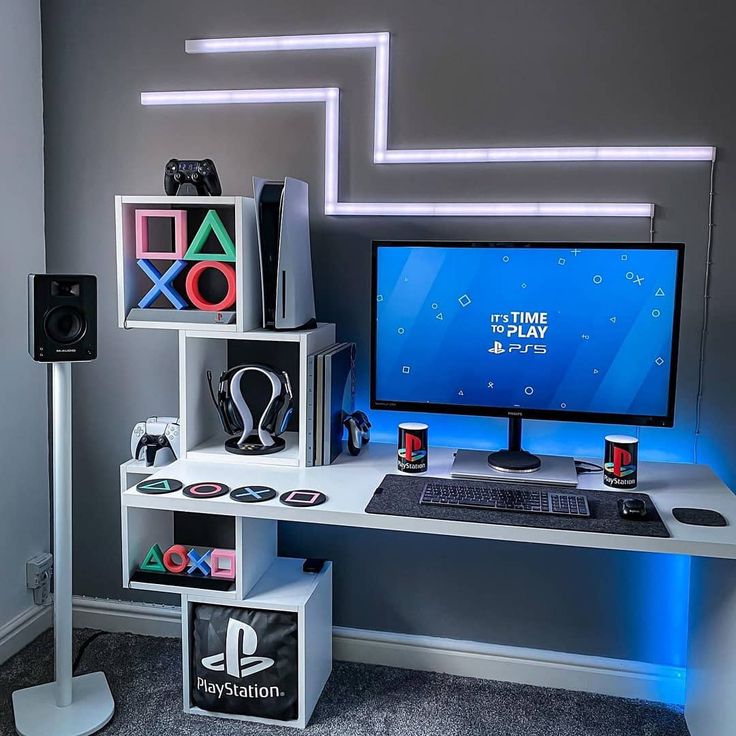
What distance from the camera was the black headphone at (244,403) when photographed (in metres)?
2.18

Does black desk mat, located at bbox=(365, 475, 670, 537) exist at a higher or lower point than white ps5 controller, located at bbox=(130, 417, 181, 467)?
lower

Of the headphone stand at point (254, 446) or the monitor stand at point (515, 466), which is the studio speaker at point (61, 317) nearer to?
the headphone stand at point (254, 446)

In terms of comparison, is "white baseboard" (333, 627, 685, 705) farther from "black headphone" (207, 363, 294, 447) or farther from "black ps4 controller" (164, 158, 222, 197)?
"black ps4 controller" (164, 158, 222, 197)

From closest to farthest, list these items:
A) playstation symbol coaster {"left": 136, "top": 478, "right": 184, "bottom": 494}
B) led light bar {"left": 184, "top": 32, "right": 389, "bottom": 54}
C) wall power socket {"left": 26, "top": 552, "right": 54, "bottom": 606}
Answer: playstation symbol coaster {"left": 136, "top": 478, "right": 184, "bottom": 494} < led light bar {"left": 184, "top": 32, "right": 389, "bottom": 54} < wall power socket {"left": 26, "top": 552, "right": 54, "bottom": 606}

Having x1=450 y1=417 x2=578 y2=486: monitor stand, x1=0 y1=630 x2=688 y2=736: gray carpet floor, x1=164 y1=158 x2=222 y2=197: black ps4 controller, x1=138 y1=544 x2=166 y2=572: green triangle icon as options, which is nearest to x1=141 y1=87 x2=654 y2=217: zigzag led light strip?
x1=164 y1=158 x2=222 y2=197: black ps4 controller

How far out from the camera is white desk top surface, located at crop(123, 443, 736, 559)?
171cm

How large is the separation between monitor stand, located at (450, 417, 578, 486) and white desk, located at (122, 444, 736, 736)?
5cm

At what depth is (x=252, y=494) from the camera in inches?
75.4

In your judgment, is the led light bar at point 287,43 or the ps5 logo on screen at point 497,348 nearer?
the ps5 logo on screen at point 497,348

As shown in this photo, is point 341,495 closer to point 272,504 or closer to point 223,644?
point 272,504

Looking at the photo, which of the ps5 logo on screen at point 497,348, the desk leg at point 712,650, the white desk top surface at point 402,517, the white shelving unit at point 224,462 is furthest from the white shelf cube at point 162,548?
the desk leg at point 712,650

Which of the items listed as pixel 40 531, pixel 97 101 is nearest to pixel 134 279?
pixel 97 101

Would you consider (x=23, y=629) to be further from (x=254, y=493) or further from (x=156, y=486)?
(x=254, y=493)

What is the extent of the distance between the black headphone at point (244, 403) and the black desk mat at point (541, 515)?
393 millimetres
